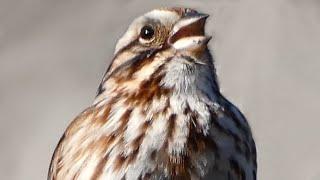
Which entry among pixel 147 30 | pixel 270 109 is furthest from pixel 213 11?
pixel 147 30

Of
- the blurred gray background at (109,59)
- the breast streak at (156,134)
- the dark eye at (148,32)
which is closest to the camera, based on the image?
the breast streak at (156,134)

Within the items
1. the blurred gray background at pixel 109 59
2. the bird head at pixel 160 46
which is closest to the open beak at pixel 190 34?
the bird head at pixel 160 46

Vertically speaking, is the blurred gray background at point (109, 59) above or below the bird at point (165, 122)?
below

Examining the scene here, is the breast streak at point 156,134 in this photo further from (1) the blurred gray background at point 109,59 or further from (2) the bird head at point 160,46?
(1) the blurred gray background at point 109,59

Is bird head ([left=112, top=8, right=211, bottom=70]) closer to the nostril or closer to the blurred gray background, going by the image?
the nostril

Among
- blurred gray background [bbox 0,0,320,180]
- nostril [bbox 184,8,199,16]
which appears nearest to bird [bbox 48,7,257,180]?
nostril [bbox 184,8,199,16]

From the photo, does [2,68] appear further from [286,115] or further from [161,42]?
[161,42]

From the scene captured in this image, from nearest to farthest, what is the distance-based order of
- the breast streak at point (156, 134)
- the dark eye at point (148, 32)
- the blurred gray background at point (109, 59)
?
the breast streak at point (156, 134) → the dark eye at point (148, 32) → the blurred gray background at point (109, 59)
